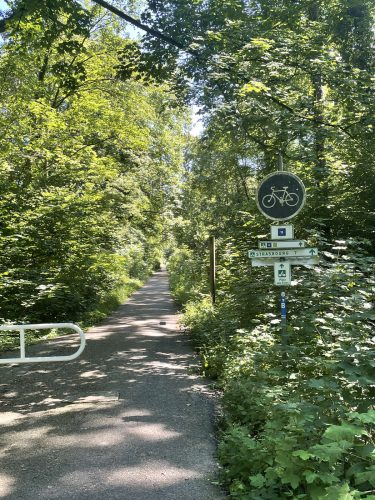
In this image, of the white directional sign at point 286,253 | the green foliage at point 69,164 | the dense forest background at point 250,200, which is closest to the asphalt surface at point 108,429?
the dense forest background at point 250,200

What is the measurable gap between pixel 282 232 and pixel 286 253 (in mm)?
335

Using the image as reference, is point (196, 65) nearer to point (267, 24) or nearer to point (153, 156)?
point (267, 24)

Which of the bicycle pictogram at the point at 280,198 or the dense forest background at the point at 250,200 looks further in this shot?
the bicycle pictogram at the point at 280,198

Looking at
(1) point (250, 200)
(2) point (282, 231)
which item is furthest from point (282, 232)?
(1) point (250, 200)

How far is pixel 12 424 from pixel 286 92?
317 inches

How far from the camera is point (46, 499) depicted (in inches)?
137

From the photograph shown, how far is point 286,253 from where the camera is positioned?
5730 mm

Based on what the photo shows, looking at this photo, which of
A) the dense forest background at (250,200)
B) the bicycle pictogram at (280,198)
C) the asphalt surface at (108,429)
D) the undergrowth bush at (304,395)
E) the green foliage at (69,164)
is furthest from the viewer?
the green foliage at (69,164)

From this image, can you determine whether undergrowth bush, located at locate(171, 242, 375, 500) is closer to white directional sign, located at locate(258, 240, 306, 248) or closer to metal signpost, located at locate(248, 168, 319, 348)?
metal signpost, located at locate(248, 168, 319, 348)

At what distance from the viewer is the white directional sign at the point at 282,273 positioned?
5.73 meters

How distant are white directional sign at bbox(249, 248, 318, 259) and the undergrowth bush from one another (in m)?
0.52

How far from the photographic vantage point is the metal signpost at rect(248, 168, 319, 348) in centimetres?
572

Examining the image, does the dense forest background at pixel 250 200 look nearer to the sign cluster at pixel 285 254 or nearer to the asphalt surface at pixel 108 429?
the asphalt surface at pixel 108 429

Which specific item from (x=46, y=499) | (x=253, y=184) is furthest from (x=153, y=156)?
(x=46, y=499)
